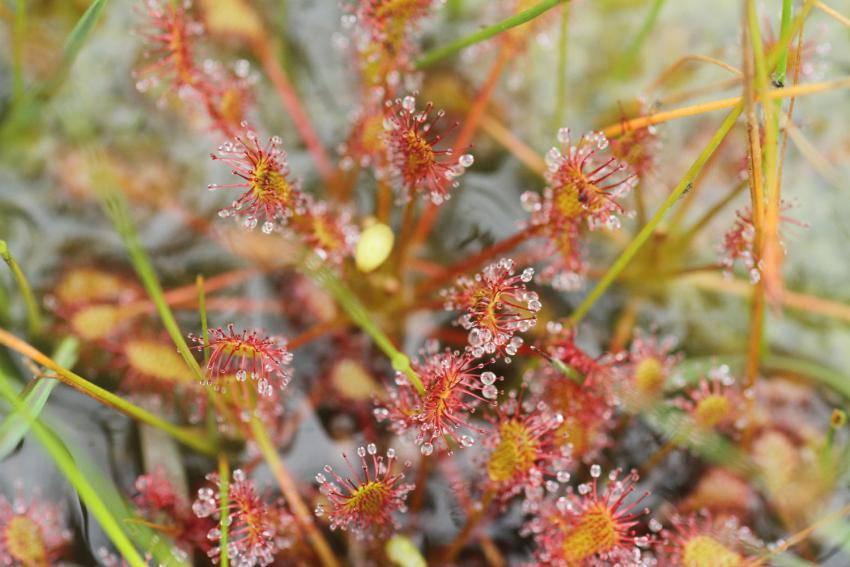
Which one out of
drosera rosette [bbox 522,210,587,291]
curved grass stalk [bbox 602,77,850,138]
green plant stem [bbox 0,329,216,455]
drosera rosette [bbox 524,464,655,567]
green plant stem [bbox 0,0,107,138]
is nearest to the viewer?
curved grass stalk [bbox 602,77,850,138]

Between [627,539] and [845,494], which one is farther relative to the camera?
[845,494]

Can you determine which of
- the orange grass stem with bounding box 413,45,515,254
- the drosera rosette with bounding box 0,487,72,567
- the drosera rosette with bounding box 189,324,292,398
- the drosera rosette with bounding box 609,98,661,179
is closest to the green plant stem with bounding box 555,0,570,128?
the orange grass stem with bounding box 413,45,515,254

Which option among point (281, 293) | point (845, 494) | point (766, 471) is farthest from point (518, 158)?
point (845, 494)

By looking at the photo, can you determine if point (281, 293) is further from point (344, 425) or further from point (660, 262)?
point (660, 262)

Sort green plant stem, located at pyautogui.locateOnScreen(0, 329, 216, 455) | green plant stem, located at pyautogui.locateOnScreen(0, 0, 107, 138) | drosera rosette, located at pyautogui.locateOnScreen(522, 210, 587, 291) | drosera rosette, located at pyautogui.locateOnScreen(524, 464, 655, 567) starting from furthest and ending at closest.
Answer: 1. green plant stem, located at pyautogui.locateOnScreen(0, 0, 107, 138)
2. drosera rosette, located at pyautogui.locateOnScreen(522, 210, 587, 291)
3. drosera rosette, located at pyautogui.locateOnScreen(524, 464, 655, 567)
4. green plant stem, located at pyautogui.locateOnScreen(0, 329, 216, 455)

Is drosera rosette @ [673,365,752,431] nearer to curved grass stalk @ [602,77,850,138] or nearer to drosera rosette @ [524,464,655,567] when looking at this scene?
drosera rosette @ [524,464,655,567]

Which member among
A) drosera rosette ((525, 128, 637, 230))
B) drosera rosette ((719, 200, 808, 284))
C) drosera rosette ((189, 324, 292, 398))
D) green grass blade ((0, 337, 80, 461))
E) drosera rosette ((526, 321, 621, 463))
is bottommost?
green grass blade ((0, 337, 80, 461))

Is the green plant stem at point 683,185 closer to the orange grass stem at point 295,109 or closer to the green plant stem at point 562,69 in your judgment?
the green plant stem at point 562,69
